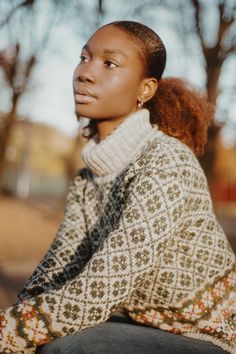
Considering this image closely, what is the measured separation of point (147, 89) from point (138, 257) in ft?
2.79

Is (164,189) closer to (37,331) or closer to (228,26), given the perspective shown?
(37,331)

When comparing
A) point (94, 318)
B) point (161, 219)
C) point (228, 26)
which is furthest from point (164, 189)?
point (228, 26)

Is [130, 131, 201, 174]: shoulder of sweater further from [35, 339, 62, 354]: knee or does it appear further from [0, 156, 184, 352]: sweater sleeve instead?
[35, 339, 62, 354]: knee

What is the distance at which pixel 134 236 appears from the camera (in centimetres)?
152

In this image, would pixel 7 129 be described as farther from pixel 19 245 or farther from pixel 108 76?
pixel 108 76

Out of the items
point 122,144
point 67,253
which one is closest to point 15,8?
point 122,144

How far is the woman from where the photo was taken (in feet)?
4.83

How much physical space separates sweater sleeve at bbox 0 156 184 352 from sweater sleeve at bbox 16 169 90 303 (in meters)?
0.47

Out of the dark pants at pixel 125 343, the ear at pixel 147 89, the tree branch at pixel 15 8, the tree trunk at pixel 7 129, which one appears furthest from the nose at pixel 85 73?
the tree trunk at pixel 7 129

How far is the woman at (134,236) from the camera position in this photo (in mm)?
1472

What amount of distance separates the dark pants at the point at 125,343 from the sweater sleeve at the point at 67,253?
384mm

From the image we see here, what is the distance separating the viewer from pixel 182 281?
66.4 inches

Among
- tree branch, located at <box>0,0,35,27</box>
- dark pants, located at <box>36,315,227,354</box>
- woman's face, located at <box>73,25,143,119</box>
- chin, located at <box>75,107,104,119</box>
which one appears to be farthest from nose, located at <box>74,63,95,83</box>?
tree branch, located at <box>0,0,35,27</box>

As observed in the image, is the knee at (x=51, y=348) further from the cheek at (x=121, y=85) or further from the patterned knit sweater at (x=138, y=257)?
the cheek at (x=121, y=85)
